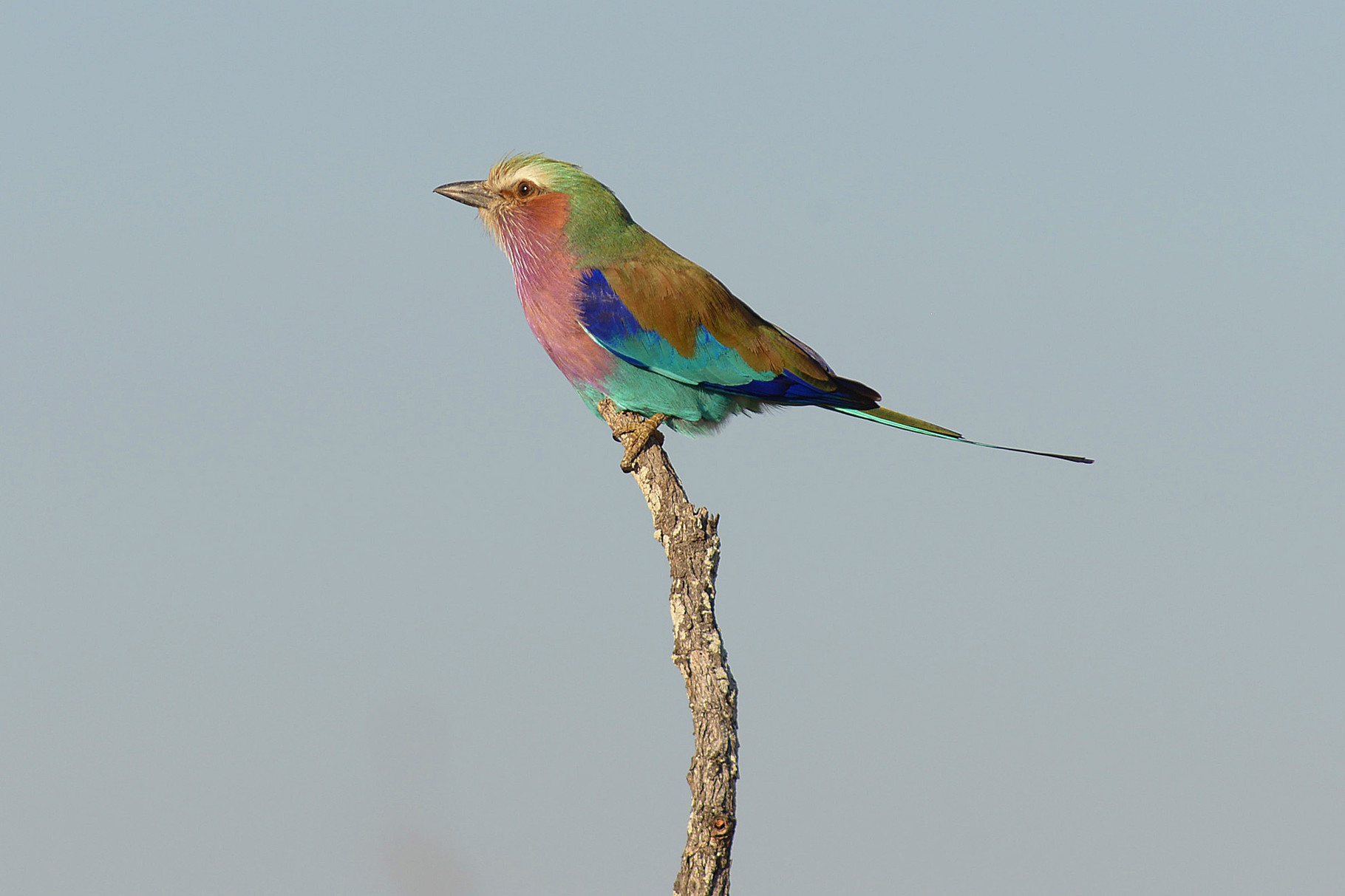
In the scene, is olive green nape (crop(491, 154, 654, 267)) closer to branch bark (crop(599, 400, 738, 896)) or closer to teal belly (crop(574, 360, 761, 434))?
teal belly (crop(574, 360, 761, 434))

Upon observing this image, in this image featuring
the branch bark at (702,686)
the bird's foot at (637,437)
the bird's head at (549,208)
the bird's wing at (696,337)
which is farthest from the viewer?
the bird's head at (549,208)

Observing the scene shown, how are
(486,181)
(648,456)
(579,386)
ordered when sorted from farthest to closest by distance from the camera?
(486,181) < (579,386) < (648,456)

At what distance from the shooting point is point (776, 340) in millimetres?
7023

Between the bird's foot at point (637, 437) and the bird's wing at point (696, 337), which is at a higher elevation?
the bird's wing at point (696, 337)

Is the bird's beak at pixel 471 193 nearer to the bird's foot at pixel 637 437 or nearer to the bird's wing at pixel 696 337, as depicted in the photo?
the bird's wing at pixel 696 337

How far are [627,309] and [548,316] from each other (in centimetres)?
42

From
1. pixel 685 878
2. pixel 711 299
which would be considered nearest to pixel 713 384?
pixel 711 299

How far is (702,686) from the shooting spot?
571 centimetres

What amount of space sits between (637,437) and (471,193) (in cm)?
185

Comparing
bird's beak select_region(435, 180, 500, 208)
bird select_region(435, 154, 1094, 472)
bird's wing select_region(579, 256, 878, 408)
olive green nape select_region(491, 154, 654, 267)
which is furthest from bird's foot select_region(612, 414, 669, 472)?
bird's beak select_region(435, 180, 500, 208)

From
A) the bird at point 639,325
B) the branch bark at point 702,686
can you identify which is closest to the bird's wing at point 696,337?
the bird at point 639,325

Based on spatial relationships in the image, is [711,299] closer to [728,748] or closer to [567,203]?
[567,203]

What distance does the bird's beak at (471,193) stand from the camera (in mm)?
7266

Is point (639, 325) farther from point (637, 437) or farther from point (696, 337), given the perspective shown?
point (637, 437)
